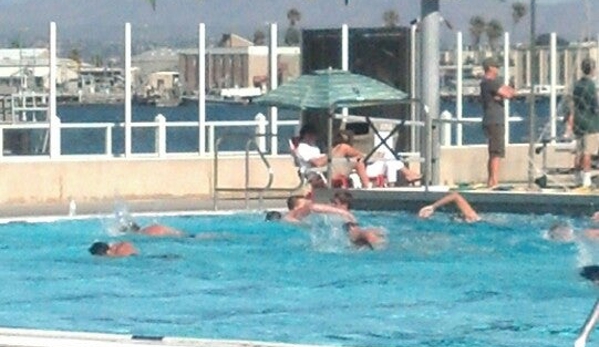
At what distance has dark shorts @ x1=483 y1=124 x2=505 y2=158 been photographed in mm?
21234

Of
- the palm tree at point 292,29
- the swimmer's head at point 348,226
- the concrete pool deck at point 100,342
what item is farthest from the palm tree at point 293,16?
the concrete pool deck at point 100,342

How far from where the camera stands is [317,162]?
2094 cm

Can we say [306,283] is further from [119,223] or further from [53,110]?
[53,110]

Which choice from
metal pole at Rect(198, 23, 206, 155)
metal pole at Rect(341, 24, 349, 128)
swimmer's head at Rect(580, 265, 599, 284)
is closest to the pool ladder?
metal pole at Rect(198, 23, 206, 155)

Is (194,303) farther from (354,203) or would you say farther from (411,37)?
(411,37)

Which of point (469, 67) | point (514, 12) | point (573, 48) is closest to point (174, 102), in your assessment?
point (469, 67)

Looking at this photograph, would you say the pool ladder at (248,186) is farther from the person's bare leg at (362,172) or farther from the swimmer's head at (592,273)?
the swimmer's head at (592,273)

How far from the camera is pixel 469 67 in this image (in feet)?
112

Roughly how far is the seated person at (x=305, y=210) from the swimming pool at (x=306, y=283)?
0.13 metres

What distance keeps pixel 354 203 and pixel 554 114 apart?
5670 mm

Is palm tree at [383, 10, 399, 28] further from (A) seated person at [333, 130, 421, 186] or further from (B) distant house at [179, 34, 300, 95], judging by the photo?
(A) seated person at [333, 130, 421, 186]

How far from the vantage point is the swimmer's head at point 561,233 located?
17844 millimetres

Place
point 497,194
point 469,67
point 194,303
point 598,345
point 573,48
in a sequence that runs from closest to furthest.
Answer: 1. point 598,345
2. point 194,303
3. point 497,194
4. point 573,48
5. point 469,67

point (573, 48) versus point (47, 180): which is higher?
point (573, 48)
